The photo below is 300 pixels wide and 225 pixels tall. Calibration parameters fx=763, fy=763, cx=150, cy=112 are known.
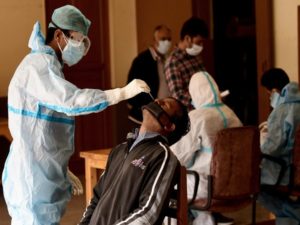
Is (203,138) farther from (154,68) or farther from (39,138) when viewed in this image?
(154,68)

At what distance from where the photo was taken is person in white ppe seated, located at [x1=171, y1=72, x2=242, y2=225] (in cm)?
432

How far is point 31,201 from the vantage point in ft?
10.5

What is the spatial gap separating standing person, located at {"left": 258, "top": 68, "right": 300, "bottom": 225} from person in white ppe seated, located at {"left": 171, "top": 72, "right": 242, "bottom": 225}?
0.27 m

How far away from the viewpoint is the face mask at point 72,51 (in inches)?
131

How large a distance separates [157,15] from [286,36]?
1.61 metres

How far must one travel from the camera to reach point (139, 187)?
2807 millimetres

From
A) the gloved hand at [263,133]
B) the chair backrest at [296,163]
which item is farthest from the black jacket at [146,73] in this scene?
A: the chair backrest at [296,163]

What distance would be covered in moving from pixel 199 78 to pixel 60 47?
1403 millimetres

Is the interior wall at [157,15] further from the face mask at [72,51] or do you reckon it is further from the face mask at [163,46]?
the face mask at [72,51]

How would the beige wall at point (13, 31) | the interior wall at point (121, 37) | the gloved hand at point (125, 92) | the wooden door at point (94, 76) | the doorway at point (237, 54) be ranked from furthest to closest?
the doorway at point (237, 54) → the interior wall at point (121, 37) → the wooden door at point (94, 76) → the beige wall at point (13, 31) → the gloved hand at point (125, 92)

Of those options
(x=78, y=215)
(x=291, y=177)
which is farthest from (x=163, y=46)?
(x=291, y=177)

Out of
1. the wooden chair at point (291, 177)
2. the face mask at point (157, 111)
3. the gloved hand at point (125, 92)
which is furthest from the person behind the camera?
the wooden chair at point (291, 177)

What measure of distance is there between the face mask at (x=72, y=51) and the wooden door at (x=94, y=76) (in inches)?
143

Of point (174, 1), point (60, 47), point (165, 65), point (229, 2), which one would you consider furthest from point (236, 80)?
point (60, 47)
